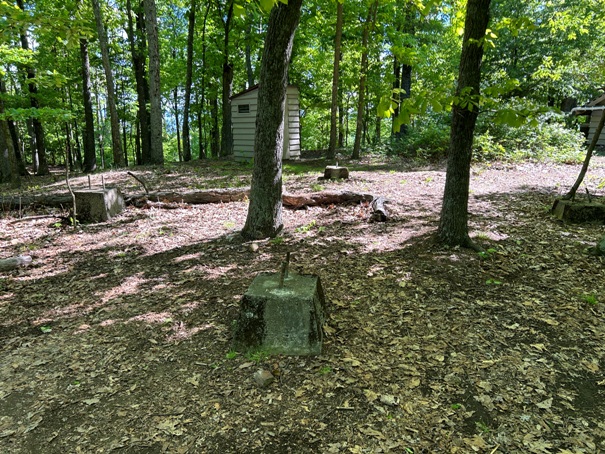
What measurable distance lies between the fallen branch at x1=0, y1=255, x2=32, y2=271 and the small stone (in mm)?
4222

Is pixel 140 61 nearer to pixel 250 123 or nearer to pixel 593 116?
pixel 250 123

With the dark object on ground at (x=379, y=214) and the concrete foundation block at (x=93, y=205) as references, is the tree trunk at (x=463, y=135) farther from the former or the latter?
the concrete foundation block at (x=93, y=205)

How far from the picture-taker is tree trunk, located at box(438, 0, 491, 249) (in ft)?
14.0

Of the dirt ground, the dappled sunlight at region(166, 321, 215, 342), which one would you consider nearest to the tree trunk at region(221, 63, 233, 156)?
the dirt ground

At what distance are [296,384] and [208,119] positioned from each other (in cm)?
2422

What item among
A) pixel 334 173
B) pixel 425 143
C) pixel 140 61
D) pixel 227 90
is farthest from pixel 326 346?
pixel 140 61

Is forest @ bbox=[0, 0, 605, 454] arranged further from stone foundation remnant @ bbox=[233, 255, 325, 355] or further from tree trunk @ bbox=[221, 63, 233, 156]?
tree trunk @ bbox=[221, 63, 233, 156]

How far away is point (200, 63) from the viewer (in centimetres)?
2142

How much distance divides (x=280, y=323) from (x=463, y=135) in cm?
316

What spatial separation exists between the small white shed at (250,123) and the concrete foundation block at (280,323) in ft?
37.5

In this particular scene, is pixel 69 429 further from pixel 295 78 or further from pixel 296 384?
pixel 295 78

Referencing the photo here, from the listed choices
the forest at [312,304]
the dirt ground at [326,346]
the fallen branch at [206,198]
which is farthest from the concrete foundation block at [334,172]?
the dirt ground at [326,346]

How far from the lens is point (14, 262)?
514cm

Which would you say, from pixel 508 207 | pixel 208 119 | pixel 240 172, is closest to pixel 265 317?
pixel 508 207
